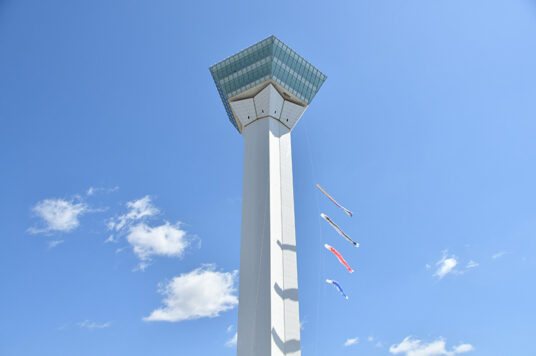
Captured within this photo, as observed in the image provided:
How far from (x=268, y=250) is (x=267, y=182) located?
6.96 meters

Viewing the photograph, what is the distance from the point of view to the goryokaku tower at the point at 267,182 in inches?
1208

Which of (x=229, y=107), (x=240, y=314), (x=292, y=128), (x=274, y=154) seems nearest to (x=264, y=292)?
(x=240, y=314)

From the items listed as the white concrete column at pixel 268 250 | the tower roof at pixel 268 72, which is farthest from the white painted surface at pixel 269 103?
the tower roof at pixel 268 72

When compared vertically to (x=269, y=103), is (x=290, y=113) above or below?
above

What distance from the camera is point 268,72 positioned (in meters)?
42.2

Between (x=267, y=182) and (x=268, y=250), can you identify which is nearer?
(x=268, y=250)

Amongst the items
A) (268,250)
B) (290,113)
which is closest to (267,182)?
(268,250)

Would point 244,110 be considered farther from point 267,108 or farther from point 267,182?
point 267,182

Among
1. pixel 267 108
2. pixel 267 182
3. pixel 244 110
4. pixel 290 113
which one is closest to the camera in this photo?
pixel 267 182

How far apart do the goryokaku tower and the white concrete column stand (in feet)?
0.23

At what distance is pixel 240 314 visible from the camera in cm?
3188

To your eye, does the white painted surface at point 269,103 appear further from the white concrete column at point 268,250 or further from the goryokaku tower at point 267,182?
the white concrete column at point 268,250

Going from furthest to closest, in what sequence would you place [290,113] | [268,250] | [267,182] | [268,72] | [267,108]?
[290,113] < [268,72] < [267,108] < [267,182] < [268,250]

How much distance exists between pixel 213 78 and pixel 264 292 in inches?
1094
